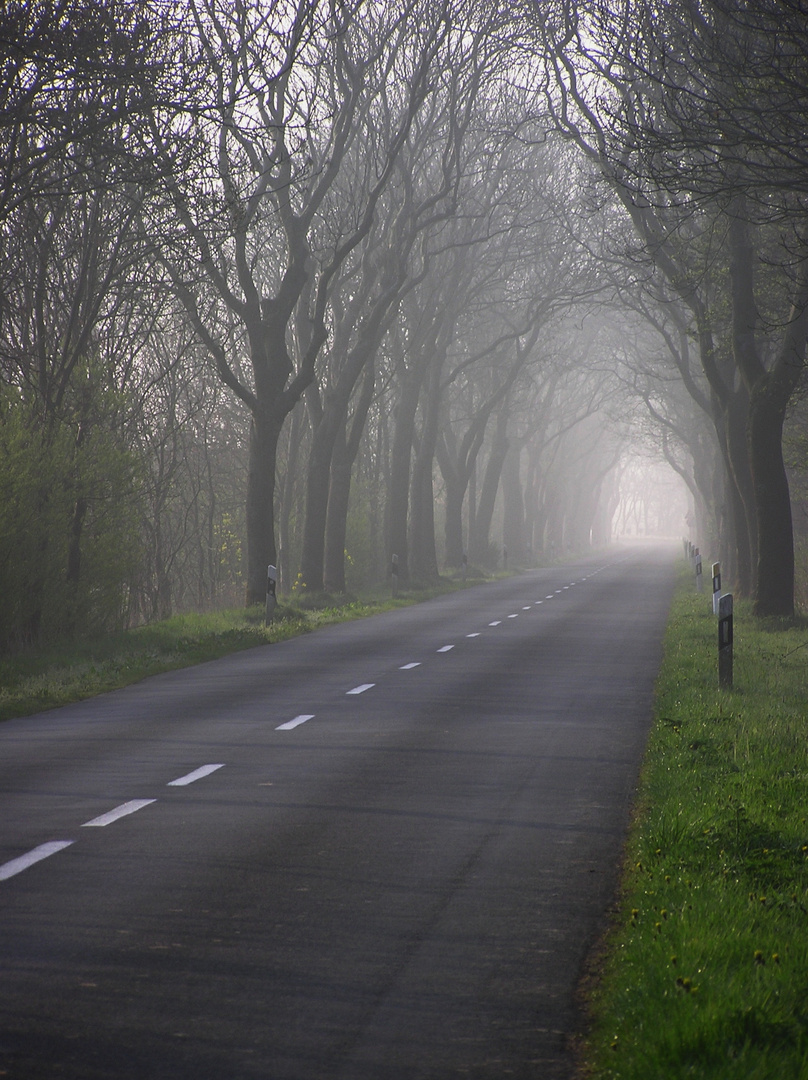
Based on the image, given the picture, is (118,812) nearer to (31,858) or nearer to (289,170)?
(31,858)

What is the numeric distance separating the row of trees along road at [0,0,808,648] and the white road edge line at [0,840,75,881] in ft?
29.5

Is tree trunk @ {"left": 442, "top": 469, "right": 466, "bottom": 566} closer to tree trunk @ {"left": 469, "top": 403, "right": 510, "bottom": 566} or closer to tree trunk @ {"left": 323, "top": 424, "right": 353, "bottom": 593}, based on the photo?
tree trunk @ {"left": 469, "top": 403, "right": 510, "bottom": 566}

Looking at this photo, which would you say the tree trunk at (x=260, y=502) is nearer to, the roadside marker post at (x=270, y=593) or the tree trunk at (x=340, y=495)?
the roadside marker post at (x=270, y=593)

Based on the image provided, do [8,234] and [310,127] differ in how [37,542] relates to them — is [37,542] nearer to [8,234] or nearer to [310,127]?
[8,234]

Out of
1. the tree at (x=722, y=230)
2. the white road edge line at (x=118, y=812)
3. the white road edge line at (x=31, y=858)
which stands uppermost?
the tree at (x=722, y=230)

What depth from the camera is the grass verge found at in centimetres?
1550

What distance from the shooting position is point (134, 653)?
20016 mm

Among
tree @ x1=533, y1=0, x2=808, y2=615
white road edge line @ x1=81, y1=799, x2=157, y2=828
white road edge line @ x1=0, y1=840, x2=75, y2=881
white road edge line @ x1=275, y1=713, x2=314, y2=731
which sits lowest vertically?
white road edge line @ x1=275, y1=713, x2=314, y2=731

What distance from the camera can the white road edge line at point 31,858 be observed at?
6.84 meters

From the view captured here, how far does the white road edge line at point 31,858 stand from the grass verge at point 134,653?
6.66m

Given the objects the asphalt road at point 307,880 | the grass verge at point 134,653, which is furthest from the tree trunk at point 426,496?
the asphalt road at point 307,880

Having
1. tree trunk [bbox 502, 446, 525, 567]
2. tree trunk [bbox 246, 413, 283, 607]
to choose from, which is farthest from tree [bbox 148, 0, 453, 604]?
A: tree trunk [bbox 502, 446, 525, 567]

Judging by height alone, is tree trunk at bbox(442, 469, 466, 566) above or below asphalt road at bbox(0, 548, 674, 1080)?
above

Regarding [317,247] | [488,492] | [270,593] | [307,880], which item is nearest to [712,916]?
[307,880]
